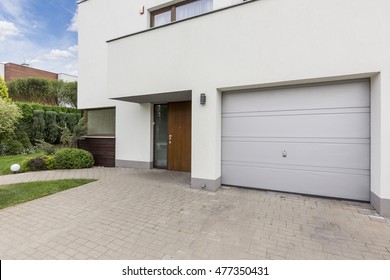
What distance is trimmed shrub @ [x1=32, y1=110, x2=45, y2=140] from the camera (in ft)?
37.0

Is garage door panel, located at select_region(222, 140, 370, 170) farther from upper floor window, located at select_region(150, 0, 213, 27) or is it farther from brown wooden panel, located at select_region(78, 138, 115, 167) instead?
brown wooden panel, located at select_region(78, 138, 115, 167)

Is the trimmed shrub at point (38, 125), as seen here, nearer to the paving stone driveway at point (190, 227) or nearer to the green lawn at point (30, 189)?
the green lawn at point (30, 189)

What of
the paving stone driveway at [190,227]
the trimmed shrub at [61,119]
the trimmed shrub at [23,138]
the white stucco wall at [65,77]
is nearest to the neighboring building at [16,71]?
the white stucco wall at [65,77]

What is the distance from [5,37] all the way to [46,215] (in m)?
21.7

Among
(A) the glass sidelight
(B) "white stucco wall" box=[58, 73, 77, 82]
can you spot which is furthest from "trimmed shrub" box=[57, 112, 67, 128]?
(B) "white stucco wall" box=[58, 73, 77, 82]

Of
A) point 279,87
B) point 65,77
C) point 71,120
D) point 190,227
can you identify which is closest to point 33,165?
point 190,227

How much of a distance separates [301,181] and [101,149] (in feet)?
24.2

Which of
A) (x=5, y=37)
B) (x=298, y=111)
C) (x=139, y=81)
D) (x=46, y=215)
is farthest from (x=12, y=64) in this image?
(x=298, y=111)

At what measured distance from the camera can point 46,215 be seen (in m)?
3.47

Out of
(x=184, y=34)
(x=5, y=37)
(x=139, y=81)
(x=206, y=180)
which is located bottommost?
(x=206, y=180)

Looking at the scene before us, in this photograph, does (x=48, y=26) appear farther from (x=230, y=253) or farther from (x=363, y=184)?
(x=363, y=184)

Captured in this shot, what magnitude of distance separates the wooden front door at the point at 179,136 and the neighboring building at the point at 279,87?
1.49m

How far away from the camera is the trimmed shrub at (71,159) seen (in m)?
7.25

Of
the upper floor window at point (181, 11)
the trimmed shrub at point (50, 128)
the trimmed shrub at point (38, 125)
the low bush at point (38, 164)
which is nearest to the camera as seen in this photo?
the upper floor window at point (181, 11)
